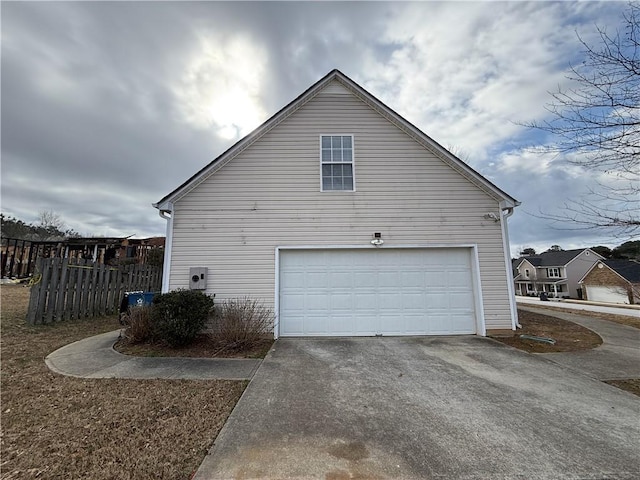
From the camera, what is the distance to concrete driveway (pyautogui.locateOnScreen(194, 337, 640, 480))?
2.42 metres

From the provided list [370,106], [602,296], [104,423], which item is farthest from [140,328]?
[602,296]

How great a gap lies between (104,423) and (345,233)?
6050mm

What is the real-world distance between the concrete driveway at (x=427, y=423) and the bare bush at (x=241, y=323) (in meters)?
1.18

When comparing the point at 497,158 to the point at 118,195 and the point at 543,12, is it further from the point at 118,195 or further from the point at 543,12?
the point at 118,195

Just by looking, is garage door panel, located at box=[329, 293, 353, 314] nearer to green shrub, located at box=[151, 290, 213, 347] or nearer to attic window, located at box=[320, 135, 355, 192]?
attic window, located at box=[320, 135, 355, 192]

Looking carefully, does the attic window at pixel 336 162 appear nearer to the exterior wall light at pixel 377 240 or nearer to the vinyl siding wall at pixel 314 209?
the vinyl siding wall at pixel 314 209

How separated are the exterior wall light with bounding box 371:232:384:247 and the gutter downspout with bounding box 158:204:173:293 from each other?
5615 millimetres

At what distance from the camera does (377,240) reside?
768cm

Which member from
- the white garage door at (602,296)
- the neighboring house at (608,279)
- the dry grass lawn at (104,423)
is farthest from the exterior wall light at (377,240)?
the white garage door at (602,296)

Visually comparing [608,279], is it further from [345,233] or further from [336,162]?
[336,162]

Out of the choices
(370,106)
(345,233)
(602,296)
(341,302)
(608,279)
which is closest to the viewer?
(341,302)

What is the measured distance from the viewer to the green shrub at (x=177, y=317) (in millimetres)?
6055

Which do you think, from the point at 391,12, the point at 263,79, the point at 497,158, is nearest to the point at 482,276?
the point at 497,158

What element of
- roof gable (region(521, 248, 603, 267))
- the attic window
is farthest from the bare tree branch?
roof gable (region(521, 248, 603, 267))
